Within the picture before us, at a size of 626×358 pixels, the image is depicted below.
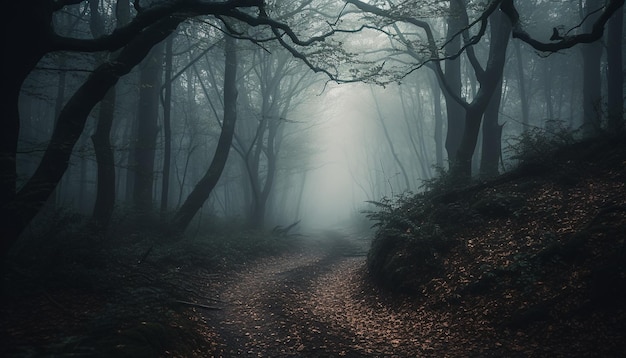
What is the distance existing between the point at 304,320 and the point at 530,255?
4544mm

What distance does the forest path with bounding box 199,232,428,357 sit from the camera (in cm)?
570

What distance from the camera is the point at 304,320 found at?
6.86 metres

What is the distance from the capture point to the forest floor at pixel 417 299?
4555 mm

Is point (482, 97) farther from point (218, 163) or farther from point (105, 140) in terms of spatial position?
point (105, 140)

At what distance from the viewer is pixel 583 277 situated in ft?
17.0

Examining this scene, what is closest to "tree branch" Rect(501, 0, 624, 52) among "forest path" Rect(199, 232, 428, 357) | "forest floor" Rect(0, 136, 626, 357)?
"forest floor" Rect(0, 136, 626, 357)

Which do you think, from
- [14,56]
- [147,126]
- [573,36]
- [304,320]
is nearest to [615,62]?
[573,36]

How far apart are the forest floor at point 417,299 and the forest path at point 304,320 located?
0.13 ft

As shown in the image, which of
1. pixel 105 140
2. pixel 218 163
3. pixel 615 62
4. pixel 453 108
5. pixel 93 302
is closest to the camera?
pixel 93 302

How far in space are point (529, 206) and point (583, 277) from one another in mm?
3081

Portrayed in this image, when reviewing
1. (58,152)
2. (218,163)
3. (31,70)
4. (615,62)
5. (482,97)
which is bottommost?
(58,152)

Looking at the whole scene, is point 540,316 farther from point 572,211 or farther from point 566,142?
point 566,142

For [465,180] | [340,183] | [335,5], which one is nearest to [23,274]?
[465,180]

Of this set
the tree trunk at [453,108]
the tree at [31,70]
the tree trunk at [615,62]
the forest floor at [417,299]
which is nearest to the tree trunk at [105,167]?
the forest floor at [417,299]
